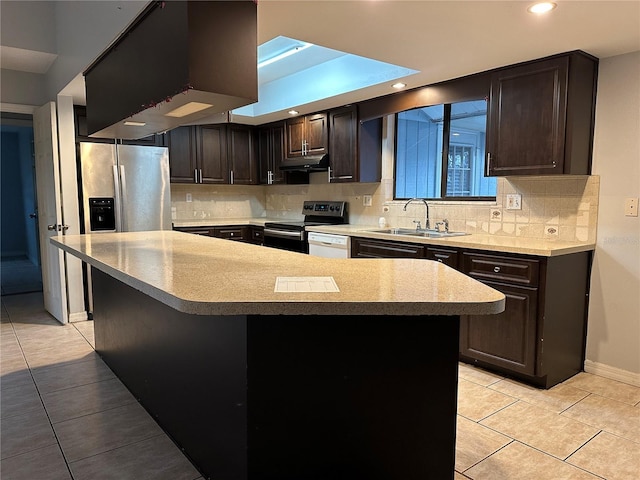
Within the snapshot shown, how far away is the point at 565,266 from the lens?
112 inches

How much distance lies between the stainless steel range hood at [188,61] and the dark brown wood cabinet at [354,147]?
231cm

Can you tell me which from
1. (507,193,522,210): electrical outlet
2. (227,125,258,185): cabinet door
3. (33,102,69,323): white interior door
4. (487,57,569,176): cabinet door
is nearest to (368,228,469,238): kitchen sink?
(507,193,522,210): electrical outlet

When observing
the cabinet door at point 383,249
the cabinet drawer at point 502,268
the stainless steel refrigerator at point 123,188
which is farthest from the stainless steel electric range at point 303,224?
the cabinet drawer at point 502,268

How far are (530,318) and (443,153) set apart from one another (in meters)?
1.70

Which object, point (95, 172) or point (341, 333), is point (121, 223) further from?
point (341, 333)

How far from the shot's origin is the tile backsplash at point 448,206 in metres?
3.08

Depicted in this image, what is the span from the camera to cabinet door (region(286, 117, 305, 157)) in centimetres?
506

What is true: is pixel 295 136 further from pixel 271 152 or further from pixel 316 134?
pixel 271 152

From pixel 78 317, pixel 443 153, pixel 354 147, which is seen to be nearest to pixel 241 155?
pixel 354 147

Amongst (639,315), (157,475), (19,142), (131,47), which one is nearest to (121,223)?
(131,47)

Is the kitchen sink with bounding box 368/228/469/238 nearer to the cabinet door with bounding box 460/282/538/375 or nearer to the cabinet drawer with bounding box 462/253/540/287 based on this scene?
the cabinet drawer with bounding box 462/253/540/287

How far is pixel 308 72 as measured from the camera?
446 cm

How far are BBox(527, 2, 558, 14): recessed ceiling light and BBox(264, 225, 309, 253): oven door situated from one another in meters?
2.92

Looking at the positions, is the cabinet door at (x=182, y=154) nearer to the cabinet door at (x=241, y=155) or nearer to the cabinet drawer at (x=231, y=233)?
the cabinet door at (x=241, y=155)
